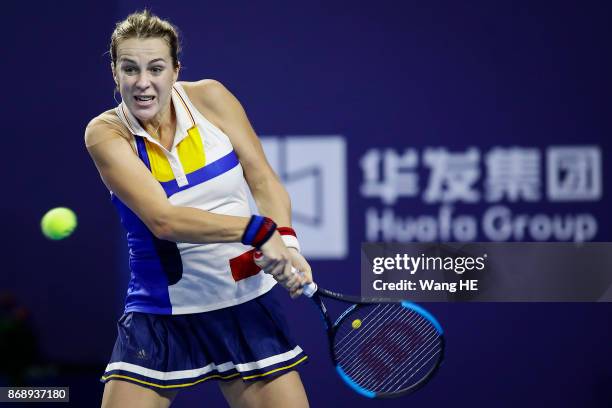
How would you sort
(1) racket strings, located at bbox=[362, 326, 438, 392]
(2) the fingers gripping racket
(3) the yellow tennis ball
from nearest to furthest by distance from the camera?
1. (2) the fingers gripping racket
2. (1) racket strings, located at bbox=[362, 326, 438, 392]
3. (3) the yellow tennis ball

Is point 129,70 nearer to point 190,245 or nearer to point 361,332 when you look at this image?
point 190,245

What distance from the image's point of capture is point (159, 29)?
279 cm

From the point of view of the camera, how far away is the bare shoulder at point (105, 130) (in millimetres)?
2729

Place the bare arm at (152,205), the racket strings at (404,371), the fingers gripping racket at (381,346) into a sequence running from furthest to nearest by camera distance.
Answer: the racket strings at (404,371) → the fingers gripping racket at (381,346) → the bare arm at (152,205)

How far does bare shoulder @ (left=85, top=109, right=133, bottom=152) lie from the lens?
2.73m

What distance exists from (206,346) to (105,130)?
2.26 feet

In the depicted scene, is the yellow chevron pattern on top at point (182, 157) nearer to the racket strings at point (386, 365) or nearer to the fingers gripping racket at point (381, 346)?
the fingers gripping racket at point (381, 346)

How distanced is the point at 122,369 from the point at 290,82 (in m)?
2.31

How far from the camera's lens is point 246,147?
294 centimetres

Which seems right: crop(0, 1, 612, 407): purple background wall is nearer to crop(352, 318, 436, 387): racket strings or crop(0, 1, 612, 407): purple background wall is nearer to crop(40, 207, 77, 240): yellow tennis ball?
crop(40, 207, 77, 240): yellow tennis ball

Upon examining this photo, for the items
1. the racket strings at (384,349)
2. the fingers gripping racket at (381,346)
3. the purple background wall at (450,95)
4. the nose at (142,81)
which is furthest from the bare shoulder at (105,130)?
the purple background wall at (450,95)

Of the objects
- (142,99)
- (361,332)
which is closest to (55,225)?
(361,332)

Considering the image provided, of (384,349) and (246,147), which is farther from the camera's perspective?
(384,349)

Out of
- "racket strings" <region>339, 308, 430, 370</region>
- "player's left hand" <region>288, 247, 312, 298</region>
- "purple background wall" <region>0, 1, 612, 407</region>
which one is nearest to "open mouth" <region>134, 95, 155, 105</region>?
"player's left hand" <region>288, 247, 312, 298</region>
